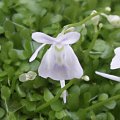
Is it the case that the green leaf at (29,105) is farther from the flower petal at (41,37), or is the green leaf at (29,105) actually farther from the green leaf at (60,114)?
the flower petal at (41,37)

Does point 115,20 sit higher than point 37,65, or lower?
higher

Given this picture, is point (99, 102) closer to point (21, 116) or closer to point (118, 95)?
point (118, 95)

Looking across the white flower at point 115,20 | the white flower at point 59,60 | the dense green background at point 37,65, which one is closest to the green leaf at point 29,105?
the dense green background at point 37,65

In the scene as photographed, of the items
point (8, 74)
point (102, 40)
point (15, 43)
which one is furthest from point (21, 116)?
point (102, 40)

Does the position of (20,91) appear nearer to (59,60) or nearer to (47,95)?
(47,95)

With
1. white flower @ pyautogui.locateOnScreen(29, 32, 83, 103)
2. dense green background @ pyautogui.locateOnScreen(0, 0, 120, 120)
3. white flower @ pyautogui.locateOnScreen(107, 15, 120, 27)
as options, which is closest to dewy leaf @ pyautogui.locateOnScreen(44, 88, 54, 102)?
dense green background @ pyautogui.locateOnScreen(0, 0, 120, 120)

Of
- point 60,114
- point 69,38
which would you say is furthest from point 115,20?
point 60,114

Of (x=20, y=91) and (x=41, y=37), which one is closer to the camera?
(x=41, y=37)
